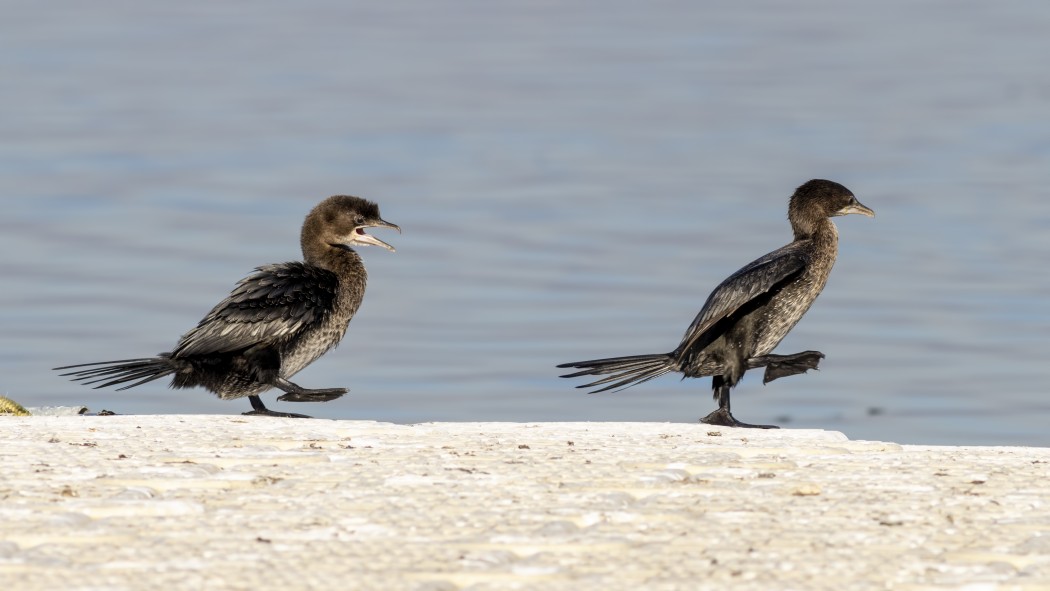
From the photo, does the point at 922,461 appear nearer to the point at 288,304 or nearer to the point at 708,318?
the point at 708,318

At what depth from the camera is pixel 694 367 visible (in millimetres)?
8398

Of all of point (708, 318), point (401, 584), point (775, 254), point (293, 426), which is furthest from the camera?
point (775, 254)

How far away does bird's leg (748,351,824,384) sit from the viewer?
8258mm

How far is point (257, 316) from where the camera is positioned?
839 cm

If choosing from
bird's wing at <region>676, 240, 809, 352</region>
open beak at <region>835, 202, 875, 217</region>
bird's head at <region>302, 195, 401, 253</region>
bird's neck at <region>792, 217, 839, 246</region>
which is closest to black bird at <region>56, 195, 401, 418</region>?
bird's head at <region>302, 195, 401, 253</region>

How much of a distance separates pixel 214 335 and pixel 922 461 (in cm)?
390

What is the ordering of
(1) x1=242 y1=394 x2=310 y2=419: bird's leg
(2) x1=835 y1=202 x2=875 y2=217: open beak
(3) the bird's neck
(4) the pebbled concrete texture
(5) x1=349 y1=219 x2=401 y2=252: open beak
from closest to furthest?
(4) the pebbled concrete texture
(1) x1=242 y1=394 x2=310 y2=419: bird's leg
(3) the bird's neck
(2) x1=835 y1=202 x2=875 y2=217: open beak
(5) x1=349 y1=219 x2=401 y2=252: open beak

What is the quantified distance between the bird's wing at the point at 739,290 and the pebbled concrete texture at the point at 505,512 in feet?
5.93

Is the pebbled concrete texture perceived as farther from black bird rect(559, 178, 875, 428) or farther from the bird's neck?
the bird's neck

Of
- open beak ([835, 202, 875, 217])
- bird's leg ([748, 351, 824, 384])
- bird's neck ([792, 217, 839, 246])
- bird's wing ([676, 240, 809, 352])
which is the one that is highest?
open beak ([835, 202, 875, 217])

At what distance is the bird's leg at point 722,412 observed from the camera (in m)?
7.85

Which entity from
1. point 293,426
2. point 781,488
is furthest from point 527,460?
point 293,426

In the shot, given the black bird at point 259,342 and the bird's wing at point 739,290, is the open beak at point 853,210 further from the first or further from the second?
the black bird at point 259,342

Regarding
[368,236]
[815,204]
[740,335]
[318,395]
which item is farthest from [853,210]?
[318,395]
